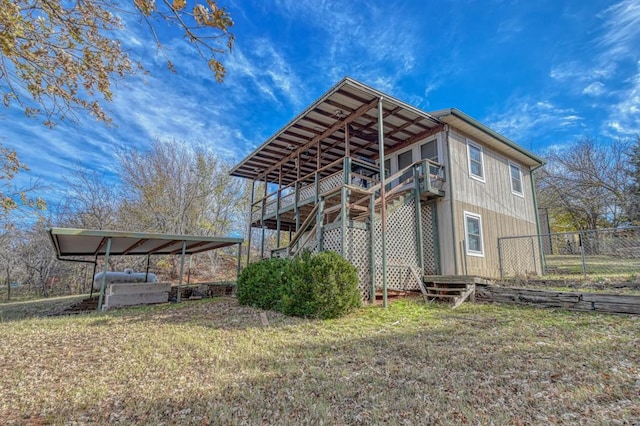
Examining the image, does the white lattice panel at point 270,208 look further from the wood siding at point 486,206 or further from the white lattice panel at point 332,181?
the wood siding at point 486,206

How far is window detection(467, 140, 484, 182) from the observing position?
37.3ft

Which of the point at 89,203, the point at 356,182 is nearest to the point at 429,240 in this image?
the point at 356,182

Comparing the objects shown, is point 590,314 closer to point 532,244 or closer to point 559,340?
point 559,340

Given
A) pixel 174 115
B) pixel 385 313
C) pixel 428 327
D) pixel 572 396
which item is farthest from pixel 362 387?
pixel 174 115

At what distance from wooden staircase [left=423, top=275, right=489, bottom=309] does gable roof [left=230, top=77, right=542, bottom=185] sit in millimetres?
5102

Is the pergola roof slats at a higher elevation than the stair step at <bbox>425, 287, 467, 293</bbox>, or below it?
higher

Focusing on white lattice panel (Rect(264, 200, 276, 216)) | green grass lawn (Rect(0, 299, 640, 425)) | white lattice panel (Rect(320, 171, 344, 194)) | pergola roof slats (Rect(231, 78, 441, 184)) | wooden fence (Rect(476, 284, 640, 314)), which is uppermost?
pergola roof slats (Rect(231, 78, 441, 184))

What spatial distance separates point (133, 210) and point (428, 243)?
18.3 metres

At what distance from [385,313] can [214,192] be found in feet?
62.2

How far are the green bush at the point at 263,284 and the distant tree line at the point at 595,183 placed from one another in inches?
821

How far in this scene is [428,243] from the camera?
1054cm

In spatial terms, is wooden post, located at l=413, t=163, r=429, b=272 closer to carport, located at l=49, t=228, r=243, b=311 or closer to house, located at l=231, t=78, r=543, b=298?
house, located at l=231, t=78, r=543, b=298

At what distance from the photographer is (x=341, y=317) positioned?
6.95 m

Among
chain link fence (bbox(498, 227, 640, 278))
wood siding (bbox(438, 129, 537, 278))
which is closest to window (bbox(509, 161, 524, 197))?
wood siding (bbox(438, 129, 537, 278))
